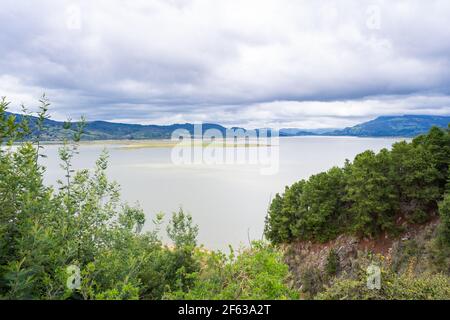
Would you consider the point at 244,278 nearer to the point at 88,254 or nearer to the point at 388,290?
the point at 88,254

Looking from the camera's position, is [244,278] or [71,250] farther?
[244,278]

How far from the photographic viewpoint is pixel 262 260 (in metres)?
5.24

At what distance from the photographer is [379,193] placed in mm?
32438

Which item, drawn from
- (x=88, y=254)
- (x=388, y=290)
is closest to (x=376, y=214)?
(x=388, y=290)

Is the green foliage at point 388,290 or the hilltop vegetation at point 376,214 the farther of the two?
the hilltop vegetation at point 376,214

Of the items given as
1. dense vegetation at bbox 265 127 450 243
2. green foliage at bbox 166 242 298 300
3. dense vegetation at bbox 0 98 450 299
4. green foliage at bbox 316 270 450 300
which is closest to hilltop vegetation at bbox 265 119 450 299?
dense vegetation at bbox 265 127 450 243

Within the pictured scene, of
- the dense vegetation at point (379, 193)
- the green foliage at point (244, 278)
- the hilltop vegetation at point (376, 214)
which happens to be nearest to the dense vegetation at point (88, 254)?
the green foliage at point (244, 278)

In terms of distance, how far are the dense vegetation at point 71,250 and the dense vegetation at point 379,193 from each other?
29565 millimetres

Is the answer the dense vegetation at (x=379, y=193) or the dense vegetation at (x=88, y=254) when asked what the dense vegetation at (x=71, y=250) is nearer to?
the dense vegetation at (x=88, y=254)

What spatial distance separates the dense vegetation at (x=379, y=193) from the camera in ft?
104

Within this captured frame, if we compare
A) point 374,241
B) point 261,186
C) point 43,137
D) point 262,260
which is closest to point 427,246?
point 374,241

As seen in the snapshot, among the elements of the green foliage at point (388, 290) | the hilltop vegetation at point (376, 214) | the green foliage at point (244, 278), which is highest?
the green foliage at point (244, 278)

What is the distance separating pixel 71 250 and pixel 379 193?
3253cm

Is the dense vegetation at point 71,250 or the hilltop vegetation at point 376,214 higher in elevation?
the dense vegetation at point 71,250
